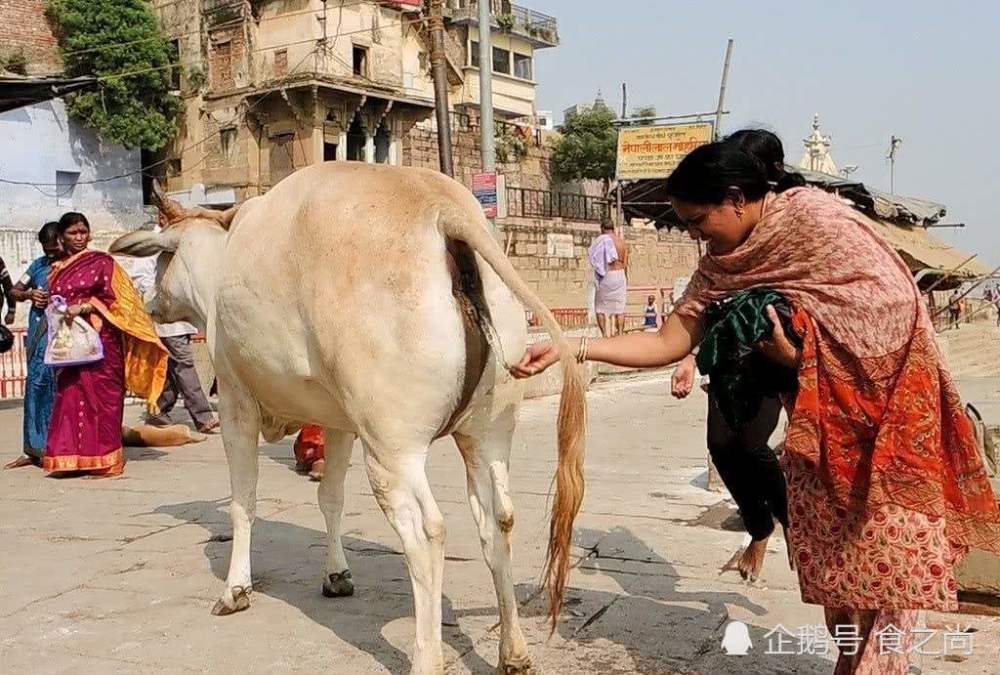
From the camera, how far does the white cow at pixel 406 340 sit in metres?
3.22

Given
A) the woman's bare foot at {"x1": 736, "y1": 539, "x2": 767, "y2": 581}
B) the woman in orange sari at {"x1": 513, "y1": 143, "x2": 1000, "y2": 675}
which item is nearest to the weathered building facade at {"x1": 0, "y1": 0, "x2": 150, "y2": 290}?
the woman's bare foot at {"x1": 736, "y1": 539, "x2": 767, "y2": 581}

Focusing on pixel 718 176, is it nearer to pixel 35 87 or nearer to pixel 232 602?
pixel 232 602

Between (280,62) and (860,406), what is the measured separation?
3221cm

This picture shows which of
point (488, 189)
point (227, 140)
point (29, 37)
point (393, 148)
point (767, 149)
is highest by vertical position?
point (29, 37)

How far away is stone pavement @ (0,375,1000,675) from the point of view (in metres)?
3.62

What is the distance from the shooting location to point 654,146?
27.7m

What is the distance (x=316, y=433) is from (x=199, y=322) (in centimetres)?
222

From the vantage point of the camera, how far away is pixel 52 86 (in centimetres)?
964

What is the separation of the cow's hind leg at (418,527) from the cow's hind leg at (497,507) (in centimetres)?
26

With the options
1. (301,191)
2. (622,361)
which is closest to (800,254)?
(622,361)

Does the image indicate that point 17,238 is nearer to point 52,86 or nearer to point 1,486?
point 52,86

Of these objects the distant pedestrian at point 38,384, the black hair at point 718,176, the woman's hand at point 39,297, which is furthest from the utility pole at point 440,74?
the black hair at point 718,176

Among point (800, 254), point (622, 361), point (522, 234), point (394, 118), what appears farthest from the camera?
point (394, 118)

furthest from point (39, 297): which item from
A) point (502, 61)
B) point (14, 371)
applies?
point (502, 61)
